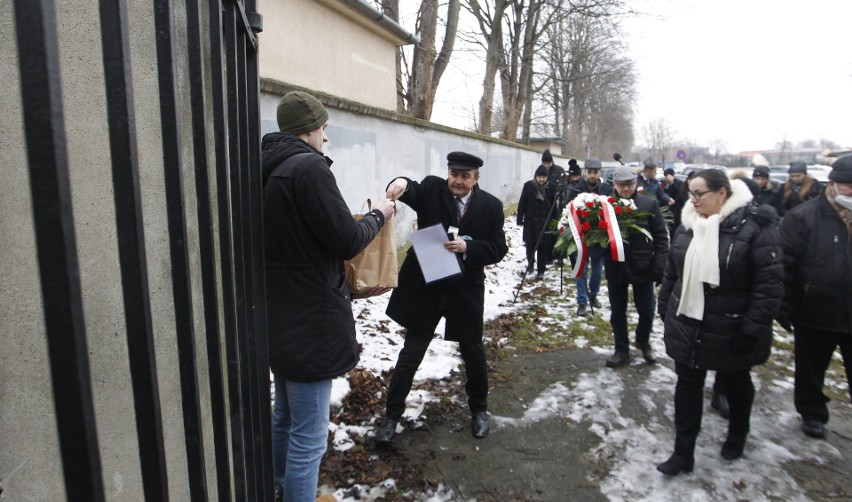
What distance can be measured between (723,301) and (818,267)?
3.34 ft

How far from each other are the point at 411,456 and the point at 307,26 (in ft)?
22.9

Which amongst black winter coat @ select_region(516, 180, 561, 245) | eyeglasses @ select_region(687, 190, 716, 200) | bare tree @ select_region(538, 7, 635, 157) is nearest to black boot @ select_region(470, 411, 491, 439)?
eyeglasses @ select_region(687, 190, 716, 200)

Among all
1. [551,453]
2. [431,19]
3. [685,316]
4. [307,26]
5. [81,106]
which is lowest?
[551,453]

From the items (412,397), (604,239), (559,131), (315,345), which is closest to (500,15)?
(604,239)

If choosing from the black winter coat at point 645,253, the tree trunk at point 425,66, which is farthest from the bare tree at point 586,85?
the black winter coat at point 645,253

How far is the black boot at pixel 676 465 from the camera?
3170 millimetres

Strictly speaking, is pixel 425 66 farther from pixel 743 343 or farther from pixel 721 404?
pixel 743 343

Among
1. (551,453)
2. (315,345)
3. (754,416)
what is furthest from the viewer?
(754,416)

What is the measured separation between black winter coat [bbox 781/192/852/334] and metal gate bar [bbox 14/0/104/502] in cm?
417

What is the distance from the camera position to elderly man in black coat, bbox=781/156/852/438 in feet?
11.3

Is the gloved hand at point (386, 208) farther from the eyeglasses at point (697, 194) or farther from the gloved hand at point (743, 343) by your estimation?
the gloved hand at point (743, 343)

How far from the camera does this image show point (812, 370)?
12.4 ft

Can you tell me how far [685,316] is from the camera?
10.6 ft

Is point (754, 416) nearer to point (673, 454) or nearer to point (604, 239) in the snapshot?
point (673, 454)
